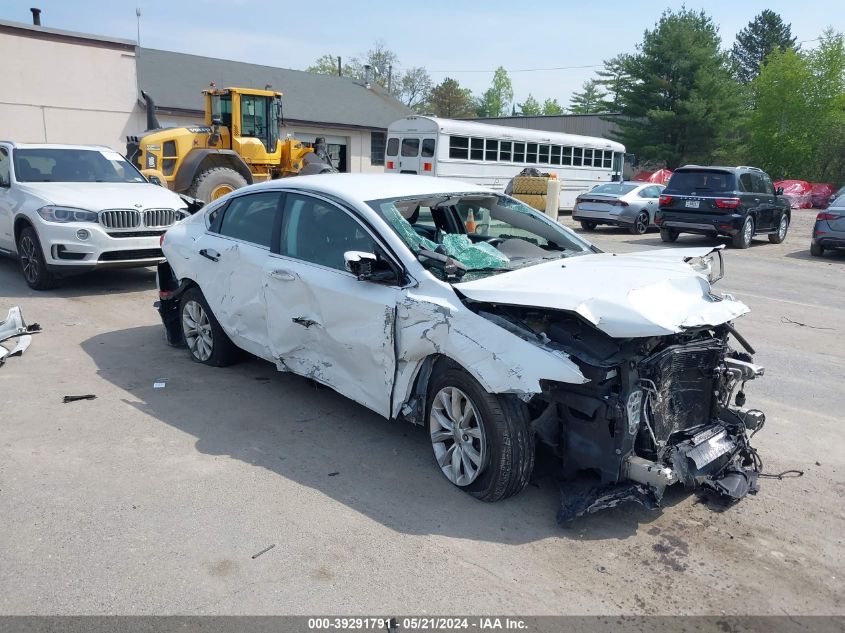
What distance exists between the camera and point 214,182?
1407 centimetres

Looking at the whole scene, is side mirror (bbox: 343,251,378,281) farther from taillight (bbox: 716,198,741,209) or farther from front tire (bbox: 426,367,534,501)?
taillight (bbox: 716,198,741,209)

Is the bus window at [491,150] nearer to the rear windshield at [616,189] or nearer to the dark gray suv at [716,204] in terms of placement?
the rear windshield at [616,189]

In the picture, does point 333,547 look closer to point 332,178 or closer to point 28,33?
point 332,178

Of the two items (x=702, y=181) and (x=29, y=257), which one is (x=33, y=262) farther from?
(x=702, y=181)

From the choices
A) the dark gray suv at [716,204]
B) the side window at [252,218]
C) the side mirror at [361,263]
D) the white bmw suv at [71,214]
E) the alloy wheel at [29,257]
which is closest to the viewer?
the side mirror at [361,263]

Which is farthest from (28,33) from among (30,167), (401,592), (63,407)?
(401,592)

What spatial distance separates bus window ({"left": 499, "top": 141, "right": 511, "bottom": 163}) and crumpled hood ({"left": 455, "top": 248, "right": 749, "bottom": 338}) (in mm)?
19288

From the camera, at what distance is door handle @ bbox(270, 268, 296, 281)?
16.3 ft

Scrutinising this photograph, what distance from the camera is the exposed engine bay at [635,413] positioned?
3.57m

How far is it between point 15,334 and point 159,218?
2749 millimetres

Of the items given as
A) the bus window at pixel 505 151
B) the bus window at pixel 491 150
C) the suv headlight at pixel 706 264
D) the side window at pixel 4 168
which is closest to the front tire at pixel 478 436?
the suv headlight at pixel 706 264

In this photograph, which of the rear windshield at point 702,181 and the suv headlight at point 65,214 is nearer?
the suv headlight at point 65,214

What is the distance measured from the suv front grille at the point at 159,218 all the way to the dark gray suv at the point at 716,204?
11.6 metres

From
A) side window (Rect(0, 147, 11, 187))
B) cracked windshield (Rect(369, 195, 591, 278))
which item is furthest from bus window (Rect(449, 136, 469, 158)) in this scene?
cracked windshield (Rect(369, 195, 591, 278))
